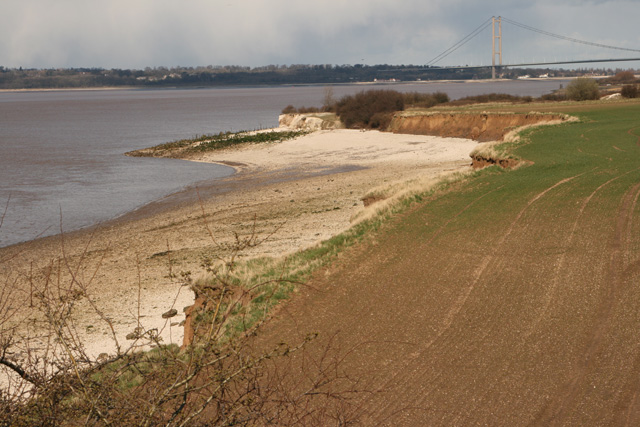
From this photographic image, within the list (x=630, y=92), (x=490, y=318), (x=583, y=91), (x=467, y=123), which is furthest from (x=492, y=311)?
(x=583, y=91)

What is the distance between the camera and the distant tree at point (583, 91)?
220 ft

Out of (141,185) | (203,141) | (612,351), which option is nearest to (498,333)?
(612,351)

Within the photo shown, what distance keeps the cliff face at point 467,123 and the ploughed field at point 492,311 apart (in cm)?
2669

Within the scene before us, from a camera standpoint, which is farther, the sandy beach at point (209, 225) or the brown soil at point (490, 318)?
the sandy beach at point (209, 225)

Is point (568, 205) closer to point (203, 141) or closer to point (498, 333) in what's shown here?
point (498, 333)

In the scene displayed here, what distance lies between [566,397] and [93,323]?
10.8 meters

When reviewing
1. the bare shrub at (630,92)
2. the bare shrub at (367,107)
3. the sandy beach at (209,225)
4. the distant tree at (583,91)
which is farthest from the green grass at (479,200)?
the distant tree at (583,91)

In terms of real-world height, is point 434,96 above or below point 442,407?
above

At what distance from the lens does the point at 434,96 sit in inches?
3113

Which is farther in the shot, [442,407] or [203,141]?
[203,141]

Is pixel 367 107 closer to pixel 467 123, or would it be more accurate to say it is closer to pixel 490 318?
pixel 467 123

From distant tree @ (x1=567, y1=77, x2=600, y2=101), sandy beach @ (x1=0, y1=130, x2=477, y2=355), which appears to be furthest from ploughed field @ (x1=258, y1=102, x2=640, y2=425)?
distant tree @ (x1=567, y1=77, x2=600, y2=101)

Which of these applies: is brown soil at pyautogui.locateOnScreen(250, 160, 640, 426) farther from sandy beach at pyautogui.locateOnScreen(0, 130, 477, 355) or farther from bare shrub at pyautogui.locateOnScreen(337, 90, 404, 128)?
bare shrub at pyautogui.locateOnScreen(337, 90, 404, 128)

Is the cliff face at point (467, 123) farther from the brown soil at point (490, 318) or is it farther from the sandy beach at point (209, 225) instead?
the brown soil at point (490, 318)
